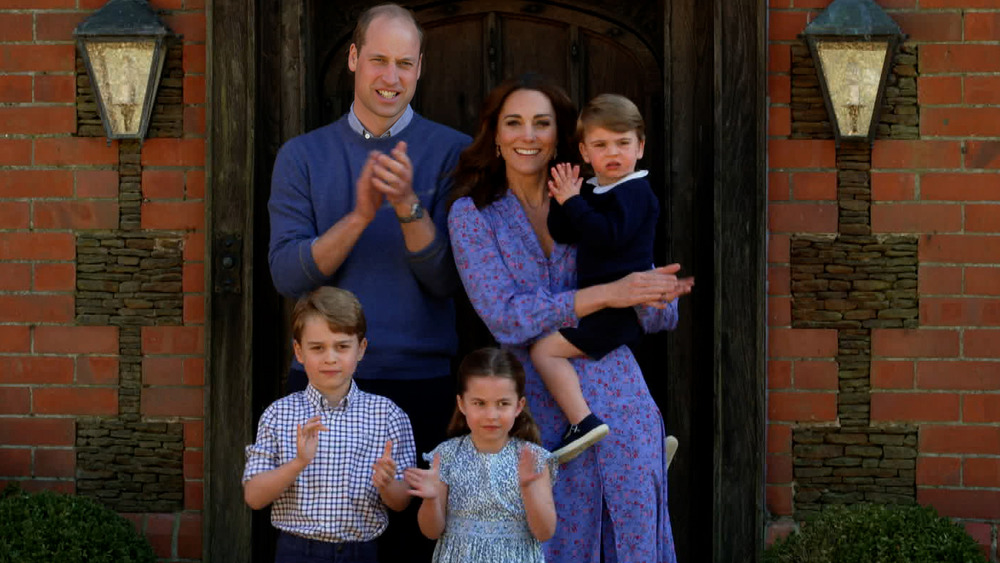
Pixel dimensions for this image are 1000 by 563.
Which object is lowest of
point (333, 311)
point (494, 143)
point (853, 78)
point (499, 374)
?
point (499, 374)

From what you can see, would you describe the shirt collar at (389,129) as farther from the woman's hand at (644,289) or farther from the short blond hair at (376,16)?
the woman's hand at (644,289)

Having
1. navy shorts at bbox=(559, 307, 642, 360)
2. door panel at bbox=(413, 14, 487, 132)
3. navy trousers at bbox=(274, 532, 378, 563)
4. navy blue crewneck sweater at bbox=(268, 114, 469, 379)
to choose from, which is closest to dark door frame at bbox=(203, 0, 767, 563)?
door panel at bbox=(413, 14, 487, 132)

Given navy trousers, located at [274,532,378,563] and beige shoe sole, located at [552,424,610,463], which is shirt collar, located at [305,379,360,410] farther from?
beige shoe sole, located at [552,424,610,463]

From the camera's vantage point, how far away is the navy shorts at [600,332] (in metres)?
3.46

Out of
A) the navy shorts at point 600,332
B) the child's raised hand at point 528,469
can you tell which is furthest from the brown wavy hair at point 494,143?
the child's raised hand at point 528,469

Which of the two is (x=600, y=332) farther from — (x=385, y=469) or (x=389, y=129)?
(x=389, y=129)

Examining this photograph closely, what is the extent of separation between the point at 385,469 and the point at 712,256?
5.60ft

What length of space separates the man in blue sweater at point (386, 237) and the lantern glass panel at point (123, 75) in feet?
2.89

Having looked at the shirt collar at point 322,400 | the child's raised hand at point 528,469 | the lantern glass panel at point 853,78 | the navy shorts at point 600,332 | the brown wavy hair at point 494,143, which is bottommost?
the child's raised hand at point 528,469

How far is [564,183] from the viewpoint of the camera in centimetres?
342

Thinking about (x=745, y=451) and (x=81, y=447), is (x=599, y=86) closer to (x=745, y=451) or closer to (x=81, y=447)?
(x=745, y=451)

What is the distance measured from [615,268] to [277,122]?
1602 millimetres

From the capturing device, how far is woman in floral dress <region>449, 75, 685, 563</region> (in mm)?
3441

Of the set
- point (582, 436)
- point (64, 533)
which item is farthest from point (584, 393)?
point (64, 533)
